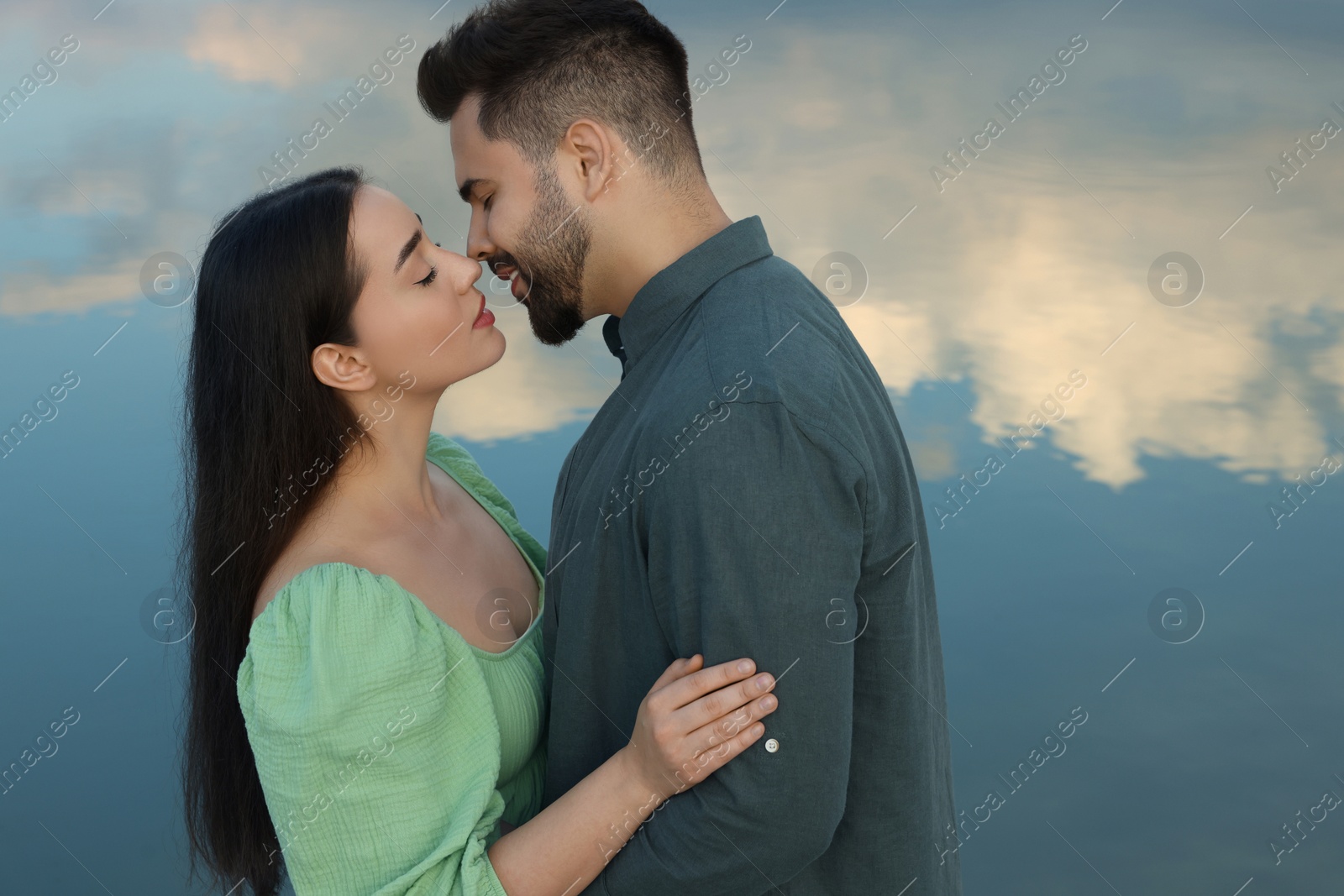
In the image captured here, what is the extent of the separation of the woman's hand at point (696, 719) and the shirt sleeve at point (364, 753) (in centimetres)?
36

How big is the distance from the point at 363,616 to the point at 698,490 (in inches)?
26.6

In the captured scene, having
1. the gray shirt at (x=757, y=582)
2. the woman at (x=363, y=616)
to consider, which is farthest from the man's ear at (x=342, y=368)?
the gray shirt at (x=757, y=582)

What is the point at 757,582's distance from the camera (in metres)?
1.55

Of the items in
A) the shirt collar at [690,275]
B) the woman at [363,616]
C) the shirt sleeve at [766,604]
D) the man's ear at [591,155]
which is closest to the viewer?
the shirt sleeve at [766,604]

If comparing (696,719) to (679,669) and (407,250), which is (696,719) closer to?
(679,669)

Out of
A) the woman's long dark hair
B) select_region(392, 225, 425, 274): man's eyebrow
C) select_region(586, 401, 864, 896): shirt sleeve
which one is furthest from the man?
the woman's long dark hair

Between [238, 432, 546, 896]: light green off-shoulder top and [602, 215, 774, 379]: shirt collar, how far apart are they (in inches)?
24.8

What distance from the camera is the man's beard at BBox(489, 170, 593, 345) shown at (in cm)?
203

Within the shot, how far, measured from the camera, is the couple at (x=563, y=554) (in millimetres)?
1583

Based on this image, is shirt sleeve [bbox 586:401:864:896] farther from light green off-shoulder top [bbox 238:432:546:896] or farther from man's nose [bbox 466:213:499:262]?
man's nose [bbox 466:213:499:262]

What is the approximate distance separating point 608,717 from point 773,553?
0.50 metres

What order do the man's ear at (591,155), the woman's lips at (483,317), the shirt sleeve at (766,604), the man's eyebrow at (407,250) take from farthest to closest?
the woman's lips at (483,317), the man's eyebrow at (407,250), the man's ear at (591,155), the shirt sleeve at (766,604)

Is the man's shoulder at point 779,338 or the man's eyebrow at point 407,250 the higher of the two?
the man's eyebrow at point 407,250

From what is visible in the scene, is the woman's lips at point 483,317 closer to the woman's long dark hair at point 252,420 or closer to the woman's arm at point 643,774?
the woman's long dark hair at point 252,420
